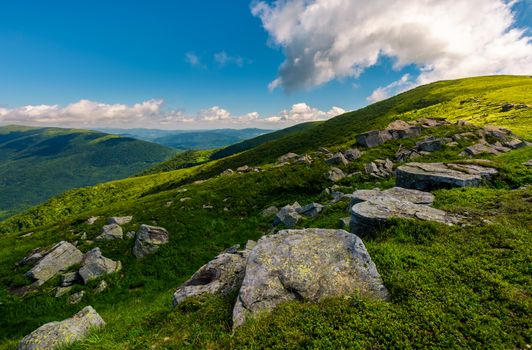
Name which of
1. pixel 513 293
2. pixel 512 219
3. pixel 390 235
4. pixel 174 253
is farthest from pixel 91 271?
pixel 512 219

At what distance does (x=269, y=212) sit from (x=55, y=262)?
879 inches

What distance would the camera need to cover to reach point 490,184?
822 inches

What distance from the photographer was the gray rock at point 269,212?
31.6m

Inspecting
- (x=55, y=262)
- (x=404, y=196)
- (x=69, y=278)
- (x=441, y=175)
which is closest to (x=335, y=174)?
(x=441, y=175)

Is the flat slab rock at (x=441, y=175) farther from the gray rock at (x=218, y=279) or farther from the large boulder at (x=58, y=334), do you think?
the large boulder at (x=58, y=334)

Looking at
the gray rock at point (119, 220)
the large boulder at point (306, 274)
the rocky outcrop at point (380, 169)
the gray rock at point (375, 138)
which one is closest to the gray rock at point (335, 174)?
the rocky outcrop at point (380, 169)

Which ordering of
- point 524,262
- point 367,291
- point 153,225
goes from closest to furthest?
point 367,291 → point 524,262 → point 153,225

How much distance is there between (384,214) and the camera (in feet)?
47.9

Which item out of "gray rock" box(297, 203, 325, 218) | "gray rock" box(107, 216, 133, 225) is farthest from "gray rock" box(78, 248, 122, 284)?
"gray rock" box(297, 203, 325, 218)

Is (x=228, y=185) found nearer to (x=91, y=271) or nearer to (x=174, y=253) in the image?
(x=174, y=253)

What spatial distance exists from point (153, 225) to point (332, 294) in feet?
91.6

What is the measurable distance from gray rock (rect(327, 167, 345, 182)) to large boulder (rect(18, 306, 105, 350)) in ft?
102

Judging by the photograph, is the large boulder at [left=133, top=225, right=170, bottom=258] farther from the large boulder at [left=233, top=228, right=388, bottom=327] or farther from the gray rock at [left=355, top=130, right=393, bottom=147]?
the gray rock at [left=355, top=130, right=393, bottom=147]

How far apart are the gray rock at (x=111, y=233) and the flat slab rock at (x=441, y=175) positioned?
3111 centimetres
